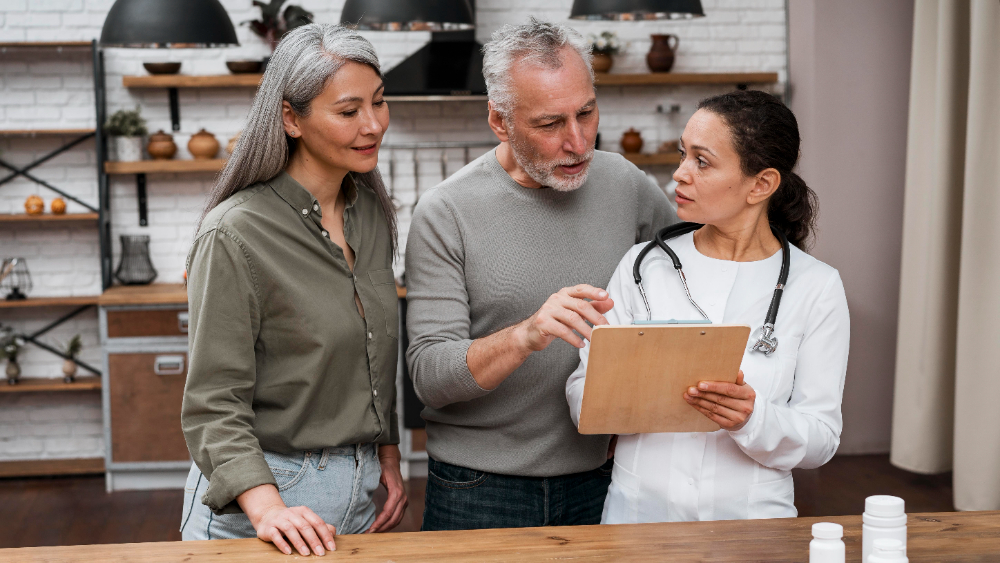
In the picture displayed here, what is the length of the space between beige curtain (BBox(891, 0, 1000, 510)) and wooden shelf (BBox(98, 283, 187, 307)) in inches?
135

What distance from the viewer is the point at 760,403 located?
4.89 feet

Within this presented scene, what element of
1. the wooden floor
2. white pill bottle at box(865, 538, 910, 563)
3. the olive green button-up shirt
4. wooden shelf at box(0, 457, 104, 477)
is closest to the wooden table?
the olive green button-up shirt

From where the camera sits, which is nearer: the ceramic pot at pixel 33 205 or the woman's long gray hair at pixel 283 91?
the woman's long gray hair at pixel 283 91

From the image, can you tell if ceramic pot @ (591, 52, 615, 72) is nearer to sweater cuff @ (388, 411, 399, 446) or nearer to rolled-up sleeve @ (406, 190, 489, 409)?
rolled-up sleeve @ (406, 190, 489, 409)

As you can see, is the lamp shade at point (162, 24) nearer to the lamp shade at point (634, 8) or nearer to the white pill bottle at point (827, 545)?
the lamp shade at point (634, 8)

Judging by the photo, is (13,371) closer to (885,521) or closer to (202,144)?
(202,144)

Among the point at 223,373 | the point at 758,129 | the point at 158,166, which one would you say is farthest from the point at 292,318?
the point at 158,166

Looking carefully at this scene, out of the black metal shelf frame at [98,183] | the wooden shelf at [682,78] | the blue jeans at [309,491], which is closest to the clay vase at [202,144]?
the black metal shelf frame at [98,183]

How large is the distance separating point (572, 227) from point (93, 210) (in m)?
4.02

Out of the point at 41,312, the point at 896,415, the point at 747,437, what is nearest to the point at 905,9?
the point at 896,415

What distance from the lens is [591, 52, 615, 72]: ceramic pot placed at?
5063 millimetres

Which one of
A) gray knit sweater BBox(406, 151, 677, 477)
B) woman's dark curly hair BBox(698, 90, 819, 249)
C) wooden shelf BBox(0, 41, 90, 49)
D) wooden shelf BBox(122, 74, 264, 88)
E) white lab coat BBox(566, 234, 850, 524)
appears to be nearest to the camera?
white lab coat BBox(566, 234, 850, 524)

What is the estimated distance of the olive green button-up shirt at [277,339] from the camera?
4.83 feet

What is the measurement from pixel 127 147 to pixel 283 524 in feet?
13.3
